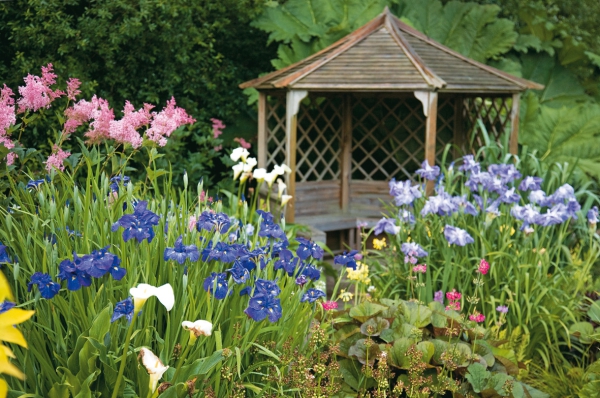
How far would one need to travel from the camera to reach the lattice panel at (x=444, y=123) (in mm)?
8297

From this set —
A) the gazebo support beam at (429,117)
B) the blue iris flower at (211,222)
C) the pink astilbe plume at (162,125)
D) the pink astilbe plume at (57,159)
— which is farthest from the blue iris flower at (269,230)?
the gazebo support beam at (429,117)

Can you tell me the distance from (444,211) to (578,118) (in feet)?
15.7

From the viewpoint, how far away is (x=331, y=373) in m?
2.48

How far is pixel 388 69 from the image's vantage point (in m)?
6.77

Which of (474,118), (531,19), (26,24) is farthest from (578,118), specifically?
(26,24)

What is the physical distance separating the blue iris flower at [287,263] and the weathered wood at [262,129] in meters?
4.95

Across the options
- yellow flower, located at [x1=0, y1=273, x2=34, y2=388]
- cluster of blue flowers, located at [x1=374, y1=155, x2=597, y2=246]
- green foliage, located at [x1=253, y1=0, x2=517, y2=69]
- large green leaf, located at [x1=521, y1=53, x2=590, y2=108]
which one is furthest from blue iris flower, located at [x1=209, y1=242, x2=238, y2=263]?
large green leaf, located at [x1=521, y1=53, x2=590, y2=108]

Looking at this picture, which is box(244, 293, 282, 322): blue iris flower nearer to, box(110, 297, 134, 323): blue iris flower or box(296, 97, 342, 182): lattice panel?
box(110, 297, 134, 323): blue iris flower

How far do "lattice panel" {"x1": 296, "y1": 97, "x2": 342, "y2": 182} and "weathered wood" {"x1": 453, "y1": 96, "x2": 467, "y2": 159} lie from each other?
1.38m

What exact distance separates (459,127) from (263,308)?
6.57 metres

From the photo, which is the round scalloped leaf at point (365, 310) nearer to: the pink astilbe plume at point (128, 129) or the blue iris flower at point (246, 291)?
the blue iris flower at point (246, 291)

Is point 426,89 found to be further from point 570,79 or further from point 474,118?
point 570,79

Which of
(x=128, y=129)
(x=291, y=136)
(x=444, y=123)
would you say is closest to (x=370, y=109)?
(x=444, y=123)

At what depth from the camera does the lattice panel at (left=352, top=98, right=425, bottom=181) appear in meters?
8.18
